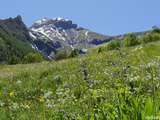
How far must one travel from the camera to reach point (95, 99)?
5.57m

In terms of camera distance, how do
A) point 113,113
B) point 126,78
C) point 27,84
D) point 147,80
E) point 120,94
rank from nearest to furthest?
1. point 113,113
2. point 120,94
3. point 126,78
4. point 147,80
5. point 27,84

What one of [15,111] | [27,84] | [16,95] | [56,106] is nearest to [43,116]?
[56,106]

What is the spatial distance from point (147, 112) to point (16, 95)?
7.91 m

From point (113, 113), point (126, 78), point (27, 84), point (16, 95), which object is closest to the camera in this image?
point (113, 113)

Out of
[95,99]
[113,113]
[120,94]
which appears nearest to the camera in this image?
[113,113]

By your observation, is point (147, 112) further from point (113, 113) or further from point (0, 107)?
point (0, 107)

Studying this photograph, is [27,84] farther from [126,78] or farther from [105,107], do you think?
[105,107]

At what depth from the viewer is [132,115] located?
433 centimetres

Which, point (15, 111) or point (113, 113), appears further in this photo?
point (15, 111)

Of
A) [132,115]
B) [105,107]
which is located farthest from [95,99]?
[132,115]

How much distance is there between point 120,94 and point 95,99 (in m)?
0.61

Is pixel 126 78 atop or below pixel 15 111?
atop

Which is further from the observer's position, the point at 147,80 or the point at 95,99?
the point at 147,80

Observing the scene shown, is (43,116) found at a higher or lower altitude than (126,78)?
lower
